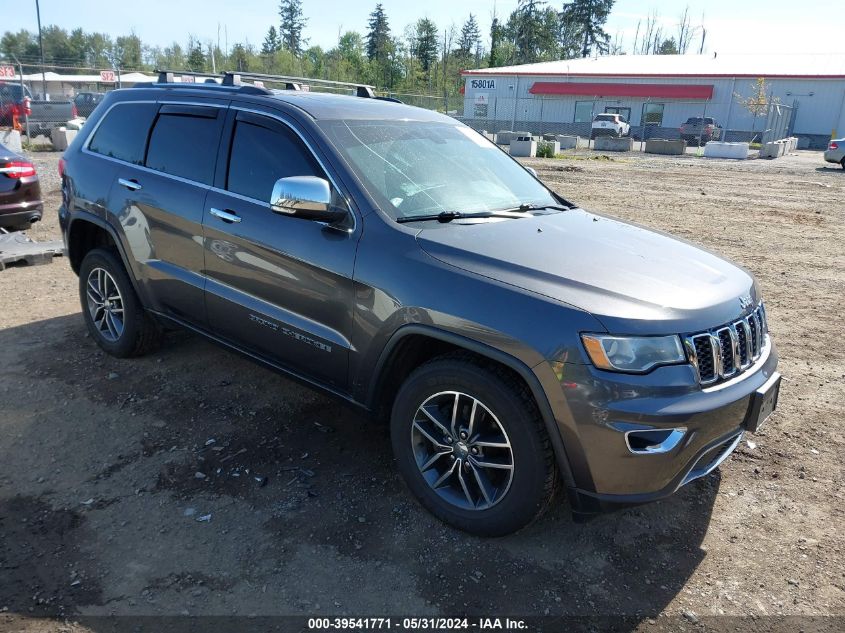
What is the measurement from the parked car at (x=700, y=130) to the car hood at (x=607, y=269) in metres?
38.5

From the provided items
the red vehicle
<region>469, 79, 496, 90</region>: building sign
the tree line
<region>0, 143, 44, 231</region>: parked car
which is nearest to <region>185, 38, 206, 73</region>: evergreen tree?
the tree line

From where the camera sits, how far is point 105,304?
4.93m

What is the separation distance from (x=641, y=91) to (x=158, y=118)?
46673 mm

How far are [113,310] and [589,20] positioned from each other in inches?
3732

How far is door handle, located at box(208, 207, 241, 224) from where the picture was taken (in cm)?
375

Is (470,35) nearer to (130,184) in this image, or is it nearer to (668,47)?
(668,47)

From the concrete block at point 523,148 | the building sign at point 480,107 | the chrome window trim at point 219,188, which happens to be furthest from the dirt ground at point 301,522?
the building sign at point 480,107

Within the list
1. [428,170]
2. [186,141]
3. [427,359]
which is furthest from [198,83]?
[427,359]

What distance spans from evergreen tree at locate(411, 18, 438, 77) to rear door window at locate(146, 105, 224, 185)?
8697 cm

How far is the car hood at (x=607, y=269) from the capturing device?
269 centimetres

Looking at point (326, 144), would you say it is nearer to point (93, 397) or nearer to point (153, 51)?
point (93, 397)

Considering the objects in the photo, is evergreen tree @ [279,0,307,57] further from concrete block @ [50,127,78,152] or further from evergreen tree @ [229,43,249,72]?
concrete block @ [50,127,78,152]

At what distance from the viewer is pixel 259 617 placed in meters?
2.60

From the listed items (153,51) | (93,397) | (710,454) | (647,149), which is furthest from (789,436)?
(153,51)
